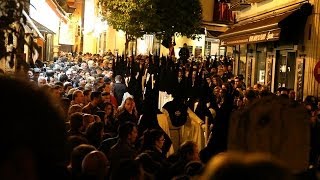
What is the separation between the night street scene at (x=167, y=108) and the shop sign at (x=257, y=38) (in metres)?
0.06

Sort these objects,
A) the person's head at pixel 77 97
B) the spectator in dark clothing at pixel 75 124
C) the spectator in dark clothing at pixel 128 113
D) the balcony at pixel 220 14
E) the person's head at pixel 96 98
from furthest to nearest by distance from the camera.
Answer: the balcony at pixel 220 14
the person's head at pixel 77 97
the person's head at pixel 96 98
the spectator in dark clothing at pixel 128 113
the spectator in dark clothing at pixel 75 124

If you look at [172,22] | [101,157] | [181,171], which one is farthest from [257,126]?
[172,22]

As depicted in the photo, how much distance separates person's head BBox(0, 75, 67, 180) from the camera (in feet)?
5.92

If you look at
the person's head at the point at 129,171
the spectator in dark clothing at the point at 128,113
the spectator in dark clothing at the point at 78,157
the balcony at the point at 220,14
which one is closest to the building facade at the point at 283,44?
the spectator in dark clothing at the point at 128,113

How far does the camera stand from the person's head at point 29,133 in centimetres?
180

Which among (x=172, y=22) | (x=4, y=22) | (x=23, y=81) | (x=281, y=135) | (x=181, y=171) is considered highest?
(x=172, y=22)

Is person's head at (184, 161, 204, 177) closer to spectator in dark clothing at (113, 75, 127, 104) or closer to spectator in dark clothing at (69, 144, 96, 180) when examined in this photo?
spectator in dark clothing at (69, 144, 96, 180)

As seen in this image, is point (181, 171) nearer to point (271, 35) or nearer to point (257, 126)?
point (257, 126)

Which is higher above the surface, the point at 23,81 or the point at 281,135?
the point at 23,81

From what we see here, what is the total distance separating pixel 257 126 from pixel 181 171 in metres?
3.84

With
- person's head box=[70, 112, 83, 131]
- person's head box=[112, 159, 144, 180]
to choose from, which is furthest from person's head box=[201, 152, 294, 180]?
person's head box=[70, 112, 83, 131]

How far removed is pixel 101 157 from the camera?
17.6ft

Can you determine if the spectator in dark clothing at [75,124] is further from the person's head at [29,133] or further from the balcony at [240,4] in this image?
the balcony at [240,4]

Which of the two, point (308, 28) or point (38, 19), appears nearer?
point (38, 19)
